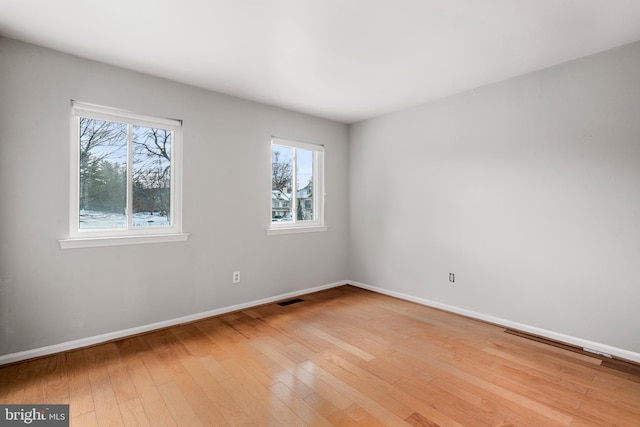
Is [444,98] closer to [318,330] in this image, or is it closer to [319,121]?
[319,121]

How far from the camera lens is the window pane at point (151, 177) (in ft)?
9.94

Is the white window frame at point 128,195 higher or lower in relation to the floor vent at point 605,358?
higher

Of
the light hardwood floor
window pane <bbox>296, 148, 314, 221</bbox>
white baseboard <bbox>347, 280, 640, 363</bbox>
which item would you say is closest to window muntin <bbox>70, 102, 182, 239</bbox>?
the light hardwood floor

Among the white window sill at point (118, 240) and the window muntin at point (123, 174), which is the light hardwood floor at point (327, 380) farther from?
the window muntin at point (123, 174)

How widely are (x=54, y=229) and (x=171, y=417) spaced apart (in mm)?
1867

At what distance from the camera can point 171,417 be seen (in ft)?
5.95

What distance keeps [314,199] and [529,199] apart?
2671 millimetres

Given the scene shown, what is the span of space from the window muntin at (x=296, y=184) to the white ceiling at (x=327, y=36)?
43.5 inches

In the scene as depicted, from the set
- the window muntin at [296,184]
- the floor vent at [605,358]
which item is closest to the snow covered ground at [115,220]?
the window muntin at [296,184]

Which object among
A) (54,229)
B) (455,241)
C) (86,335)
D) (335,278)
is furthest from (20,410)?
(455,241)

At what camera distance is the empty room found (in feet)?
6.70

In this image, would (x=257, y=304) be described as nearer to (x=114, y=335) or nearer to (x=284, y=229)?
(x=284, y=229)

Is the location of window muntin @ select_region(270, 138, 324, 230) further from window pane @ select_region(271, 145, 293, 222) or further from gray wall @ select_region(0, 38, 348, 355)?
gray wall @ select_region(0, 38, 348, 355)

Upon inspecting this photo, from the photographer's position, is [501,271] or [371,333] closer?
[371,333]
